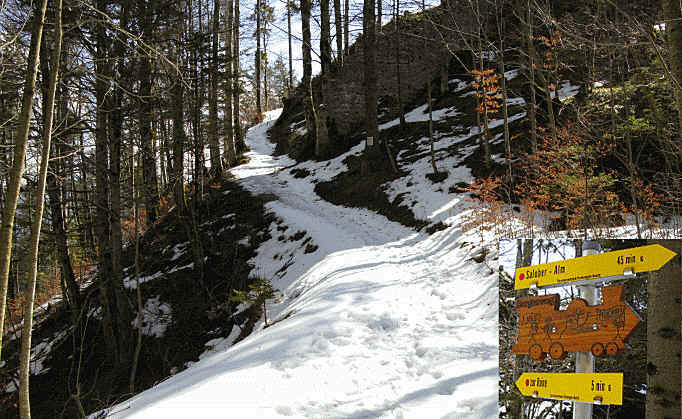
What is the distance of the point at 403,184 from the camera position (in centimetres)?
1382

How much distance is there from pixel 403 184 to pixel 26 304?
1184 centimetres

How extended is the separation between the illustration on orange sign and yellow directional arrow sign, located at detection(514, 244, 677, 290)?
84mm

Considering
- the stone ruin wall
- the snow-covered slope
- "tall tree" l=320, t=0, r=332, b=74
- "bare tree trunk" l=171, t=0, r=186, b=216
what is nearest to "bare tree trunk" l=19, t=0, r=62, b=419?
the snow-covered slope

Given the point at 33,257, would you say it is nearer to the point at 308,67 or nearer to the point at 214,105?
the point at 214,105

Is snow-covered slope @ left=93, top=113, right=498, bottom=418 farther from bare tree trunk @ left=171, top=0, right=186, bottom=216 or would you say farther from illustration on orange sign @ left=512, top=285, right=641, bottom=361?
bare tree trunk @ left=171, top=0, right=186, bottom=216

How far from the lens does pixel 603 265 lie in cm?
188

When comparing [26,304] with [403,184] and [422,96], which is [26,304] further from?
[422,96]

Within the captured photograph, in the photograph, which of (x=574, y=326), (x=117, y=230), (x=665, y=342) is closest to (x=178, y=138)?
(x=117, y=230)

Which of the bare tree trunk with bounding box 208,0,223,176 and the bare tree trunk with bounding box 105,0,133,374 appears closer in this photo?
the bare tree trunk with bounding box 105,0,133,374

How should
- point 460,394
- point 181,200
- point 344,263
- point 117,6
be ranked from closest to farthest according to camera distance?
point 460,394 → point 344,263 → point 117,6 → point 181,200

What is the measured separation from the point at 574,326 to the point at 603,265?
336mm

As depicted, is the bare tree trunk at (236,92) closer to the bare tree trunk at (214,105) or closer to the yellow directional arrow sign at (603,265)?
the bare tree trunk at (214,105)

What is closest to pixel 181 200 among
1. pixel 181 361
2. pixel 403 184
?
Result: pixel 181 361

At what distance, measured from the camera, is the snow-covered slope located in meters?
3.30
